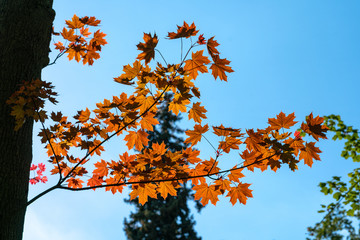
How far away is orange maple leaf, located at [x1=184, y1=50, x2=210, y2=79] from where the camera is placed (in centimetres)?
272

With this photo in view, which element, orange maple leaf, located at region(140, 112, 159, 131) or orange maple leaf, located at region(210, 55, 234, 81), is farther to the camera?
orange maple leaf, located at region(140, 112, 159, 131)

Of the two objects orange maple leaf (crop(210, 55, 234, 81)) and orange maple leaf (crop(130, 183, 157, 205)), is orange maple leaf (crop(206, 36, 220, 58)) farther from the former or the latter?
orange maple leaf (crop(130, 183, 157, 205))

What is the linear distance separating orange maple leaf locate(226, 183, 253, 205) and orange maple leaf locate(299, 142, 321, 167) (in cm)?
51

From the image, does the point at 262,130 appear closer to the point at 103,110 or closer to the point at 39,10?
the point at 103,110

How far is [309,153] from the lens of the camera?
8.59 feet

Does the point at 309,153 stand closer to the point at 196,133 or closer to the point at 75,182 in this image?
the point at 196,133

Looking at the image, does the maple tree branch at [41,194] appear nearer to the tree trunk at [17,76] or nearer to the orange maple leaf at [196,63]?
the tree trunk at [17,76]

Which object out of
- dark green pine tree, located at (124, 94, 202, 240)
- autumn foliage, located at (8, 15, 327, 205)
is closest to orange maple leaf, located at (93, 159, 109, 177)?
autumn foliage, located at (8, 15, 327, 205)

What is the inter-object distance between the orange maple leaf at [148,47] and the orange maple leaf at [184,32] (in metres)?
0.14

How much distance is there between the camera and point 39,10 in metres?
2.71

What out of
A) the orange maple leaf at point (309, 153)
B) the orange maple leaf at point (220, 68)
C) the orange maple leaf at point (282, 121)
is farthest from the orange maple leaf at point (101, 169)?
the orange maple leaf at point (309, 153)

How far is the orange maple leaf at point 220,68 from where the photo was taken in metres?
2.65

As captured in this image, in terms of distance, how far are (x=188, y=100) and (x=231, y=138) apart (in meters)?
0.50

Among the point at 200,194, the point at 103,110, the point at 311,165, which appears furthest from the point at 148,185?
the point at 311,165
